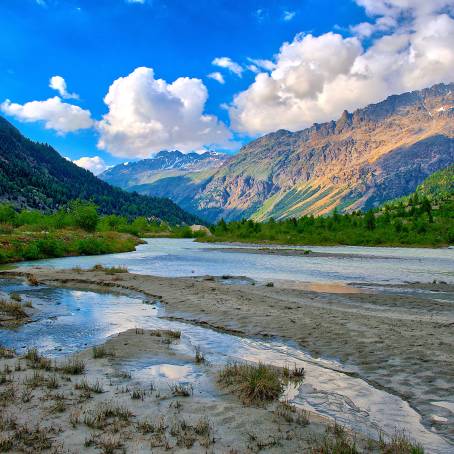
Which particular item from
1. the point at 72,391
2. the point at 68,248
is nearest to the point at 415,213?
the point at 68,248

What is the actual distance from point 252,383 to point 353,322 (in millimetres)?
12988

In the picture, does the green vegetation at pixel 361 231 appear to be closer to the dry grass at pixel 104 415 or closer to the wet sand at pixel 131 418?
the wet sand at pixel 131 418

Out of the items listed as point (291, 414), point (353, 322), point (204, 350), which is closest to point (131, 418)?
point (291, 414)

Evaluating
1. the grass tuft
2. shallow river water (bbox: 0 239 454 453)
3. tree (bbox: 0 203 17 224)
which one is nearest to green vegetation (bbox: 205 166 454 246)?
tree (bbox: 0 203 17 224)

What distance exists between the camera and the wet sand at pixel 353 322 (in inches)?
562

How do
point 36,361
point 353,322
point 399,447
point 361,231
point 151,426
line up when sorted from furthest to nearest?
point 361,231 → point 353,322 → point 36,361 → point 151,426 → point 399,447

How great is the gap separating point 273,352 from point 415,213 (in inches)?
7757

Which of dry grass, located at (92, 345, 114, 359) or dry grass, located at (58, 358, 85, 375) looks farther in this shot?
dry grass, located at (92, 345, 114, 359)

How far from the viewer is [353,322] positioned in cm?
2381

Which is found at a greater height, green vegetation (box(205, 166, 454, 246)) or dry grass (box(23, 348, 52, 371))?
green vegetation (box(205, 166, 454, 246))

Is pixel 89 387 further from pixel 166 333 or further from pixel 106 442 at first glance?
pixel 166 333

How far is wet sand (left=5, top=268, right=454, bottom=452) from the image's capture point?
14.3m

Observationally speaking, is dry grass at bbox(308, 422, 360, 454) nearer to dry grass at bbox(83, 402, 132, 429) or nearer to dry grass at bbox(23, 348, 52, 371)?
dry grass at bbox(83, 402, 132, 429)

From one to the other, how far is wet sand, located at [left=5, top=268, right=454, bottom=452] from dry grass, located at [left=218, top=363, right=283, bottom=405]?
13.1 ft
